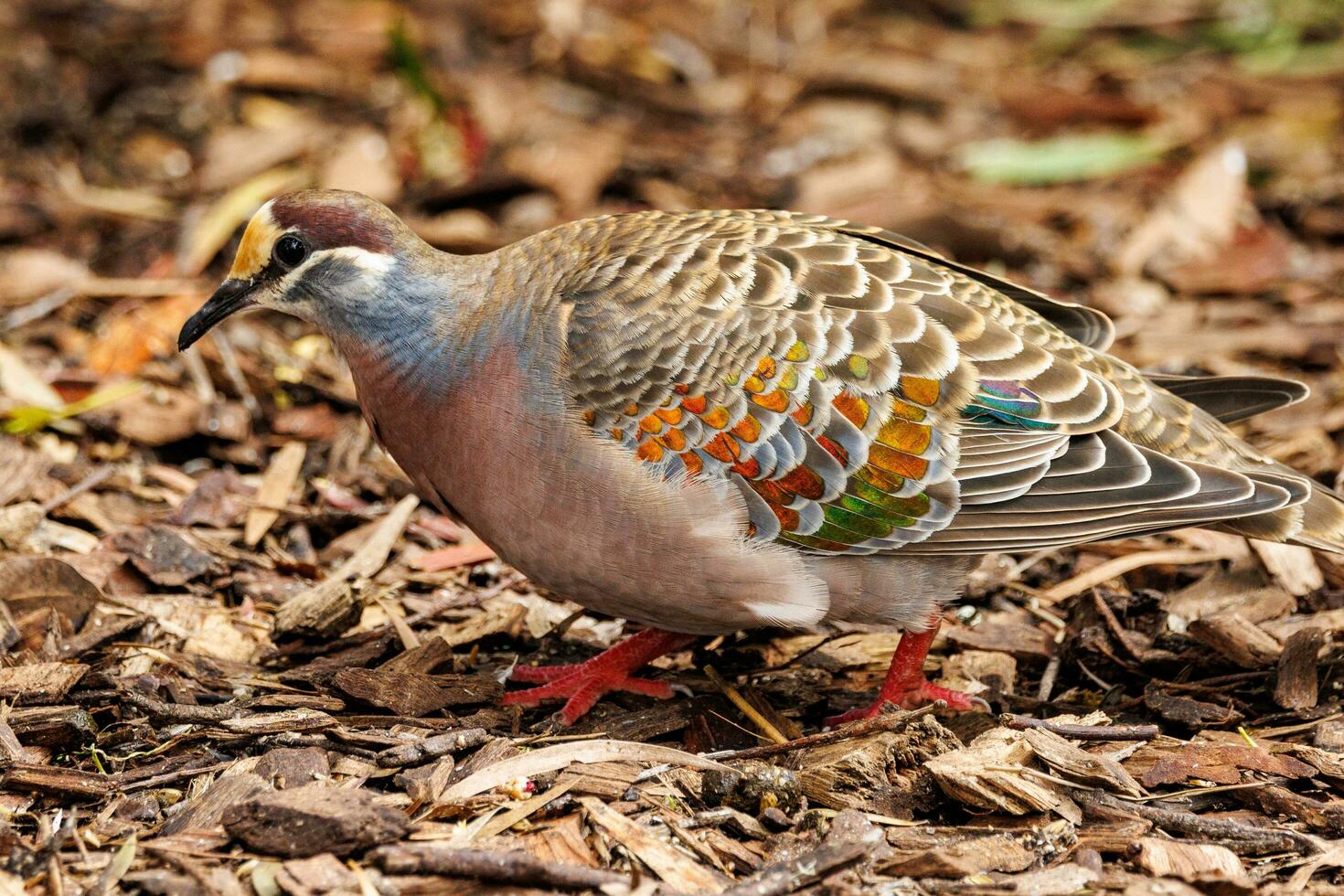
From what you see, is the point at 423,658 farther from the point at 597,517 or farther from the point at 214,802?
the point at 214,802

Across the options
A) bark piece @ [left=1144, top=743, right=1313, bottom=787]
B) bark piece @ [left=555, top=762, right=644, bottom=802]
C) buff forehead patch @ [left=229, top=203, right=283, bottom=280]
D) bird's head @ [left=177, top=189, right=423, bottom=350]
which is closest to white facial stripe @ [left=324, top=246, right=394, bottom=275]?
bird's head @ [left=177, top=189, right=423, bottom=350]

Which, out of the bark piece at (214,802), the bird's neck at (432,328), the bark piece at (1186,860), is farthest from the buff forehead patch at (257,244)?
the bark piece at (1186,860)

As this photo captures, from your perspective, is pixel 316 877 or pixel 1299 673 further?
pixel 1299 673

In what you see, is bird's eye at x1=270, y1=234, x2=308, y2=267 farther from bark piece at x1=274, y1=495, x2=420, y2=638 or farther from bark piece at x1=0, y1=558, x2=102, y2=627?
bark piece at x1=0, y1=558, x2=102, y2=627

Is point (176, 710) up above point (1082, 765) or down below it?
below

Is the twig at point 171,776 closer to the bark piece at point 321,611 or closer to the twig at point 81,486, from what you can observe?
the bark piece at point 321,611

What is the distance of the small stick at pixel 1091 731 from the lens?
4734mm

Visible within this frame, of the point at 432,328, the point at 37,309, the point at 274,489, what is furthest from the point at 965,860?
the point at 37,309

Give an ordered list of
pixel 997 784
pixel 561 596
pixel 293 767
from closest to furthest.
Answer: pixel 997 784
pixel 293 767
pixel 561 596

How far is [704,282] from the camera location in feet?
16.1

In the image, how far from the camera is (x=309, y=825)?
3.94 metres

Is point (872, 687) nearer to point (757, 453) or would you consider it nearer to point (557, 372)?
point (757, 453)

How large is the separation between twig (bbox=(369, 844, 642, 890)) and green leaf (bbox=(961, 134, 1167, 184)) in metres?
6.23

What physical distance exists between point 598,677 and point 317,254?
5.95 feet
